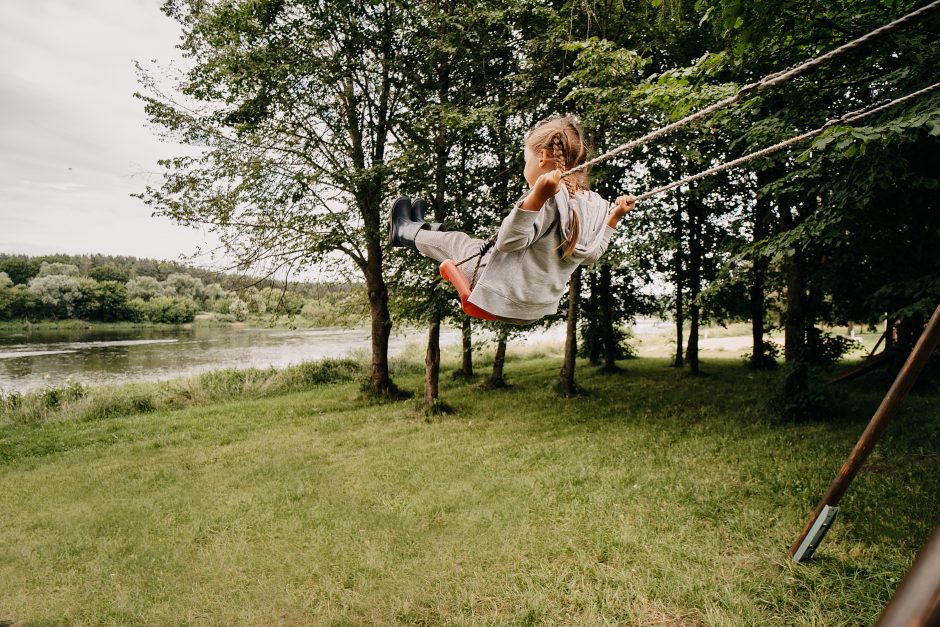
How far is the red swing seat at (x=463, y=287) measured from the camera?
2.90 m

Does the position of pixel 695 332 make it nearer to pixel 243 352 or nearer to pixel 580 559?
pixel 580 559

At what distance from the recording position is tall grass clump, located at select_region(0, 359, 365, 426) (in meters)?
12.1

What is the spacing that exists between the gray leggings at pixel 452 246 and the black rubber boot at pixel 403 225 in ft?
0.32

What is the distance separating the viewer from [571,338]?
1059 cm

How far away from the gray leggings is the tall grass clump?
1237 centimetres

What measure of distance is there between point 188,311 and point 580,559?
4367cm

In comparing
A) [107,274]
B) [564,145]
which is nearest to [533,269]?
[564,145]

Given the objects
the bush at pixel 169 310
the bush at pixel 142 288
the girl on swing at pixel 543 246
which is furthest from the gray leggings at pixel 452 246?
the bush at pixel 142 288

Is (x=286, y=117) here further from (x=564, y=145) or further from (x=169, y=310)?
(x=169, y=310)

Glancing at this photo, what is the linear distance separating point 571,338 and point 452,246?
7.60 meters

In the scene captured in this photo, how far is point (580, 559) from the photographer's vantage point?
4.07 metres

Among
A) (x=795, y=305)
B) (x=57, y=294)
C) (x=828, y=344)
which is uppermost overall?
(x=57, y=294)

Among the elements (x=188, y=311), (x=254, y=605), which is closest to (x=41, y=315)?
(x=188, y=311)

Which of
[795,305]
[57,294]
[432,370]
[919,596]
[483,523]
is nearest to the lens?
[919,596]
